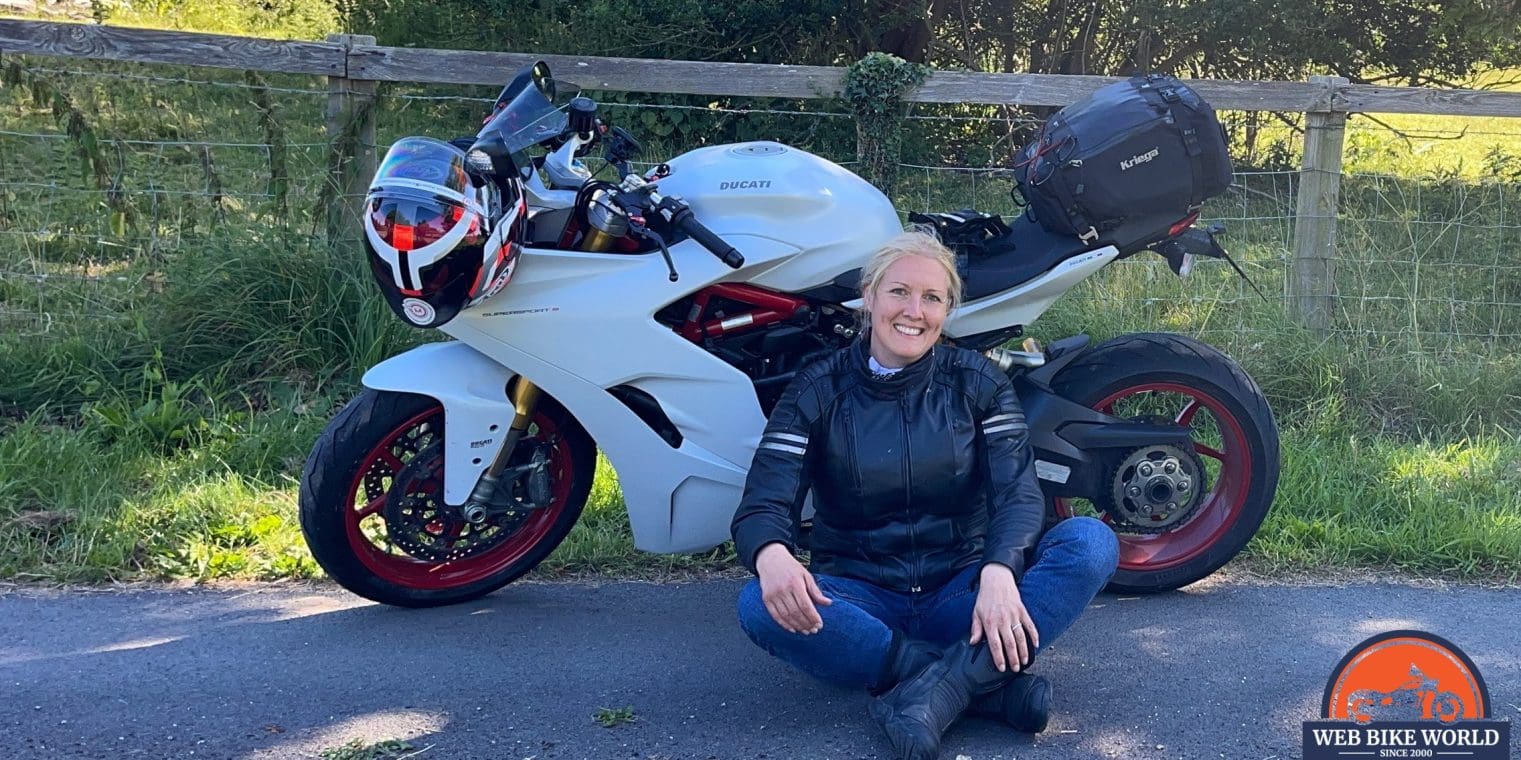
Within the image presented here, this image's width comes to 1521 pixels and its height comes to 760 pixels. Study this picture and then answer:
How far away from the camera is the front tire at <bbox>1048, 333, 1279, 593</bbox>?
3.62 metres

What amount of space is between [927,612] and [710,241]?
3.44 ft

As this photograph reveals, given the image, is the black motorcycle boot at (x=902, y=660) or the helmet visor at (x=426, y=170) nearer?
the black motorcycle boot at (x=902, y=660)

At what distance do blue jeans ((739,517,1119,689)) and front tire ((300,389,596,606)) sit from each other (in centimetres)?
94

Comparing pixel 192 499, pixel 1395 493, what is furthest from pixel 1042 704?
pixel 192 499

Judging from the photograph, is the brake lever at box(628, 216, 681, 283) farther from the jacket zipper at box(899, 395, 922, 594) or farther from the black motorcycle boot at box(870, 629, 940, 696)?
the black motorcycle boot at box(870, 629, 940, 696)

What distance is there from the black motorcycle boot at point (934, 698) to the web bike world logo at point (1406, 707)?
74cm

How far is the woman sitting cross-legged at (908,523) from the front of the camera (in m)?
2.78

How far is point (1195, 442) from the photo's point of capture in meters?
3.73

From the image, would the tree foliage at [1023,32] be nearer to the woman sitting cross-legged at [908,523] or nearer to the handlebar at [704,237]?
the handlebar at [704,237]

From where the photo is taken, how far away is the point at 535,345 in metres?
3.31

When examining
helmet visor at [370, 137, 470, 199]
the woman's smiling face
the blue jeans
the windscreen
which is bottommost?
the blue jeans

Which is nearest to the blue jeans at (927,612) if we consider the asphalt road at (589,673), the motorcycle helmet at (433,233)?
the asphalt road at (589,673)

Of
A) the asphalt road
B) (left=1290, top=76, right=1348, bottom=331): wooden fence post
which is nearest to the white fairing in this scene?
the asphalt road

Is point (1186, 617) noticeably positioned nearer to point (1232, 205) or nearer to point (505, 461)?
point (505, 461)
